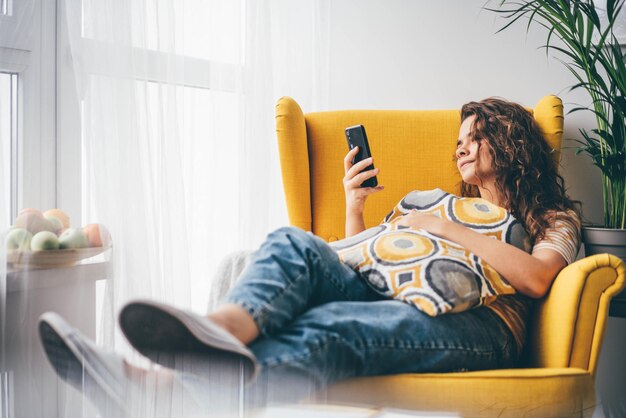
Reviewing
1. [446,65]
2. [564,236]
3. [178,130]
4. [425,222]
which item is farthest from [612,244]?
[178,130]

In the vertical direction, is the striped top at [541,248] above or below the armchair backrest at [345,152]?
below

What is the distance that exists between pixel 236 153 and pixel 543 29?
1.01 m

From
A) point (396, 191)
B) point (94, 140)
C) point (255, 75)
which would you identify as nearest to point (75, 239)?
point (94, 140)

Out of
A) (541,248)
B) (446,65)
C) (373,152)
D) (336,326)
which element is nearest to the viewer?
(336,326)

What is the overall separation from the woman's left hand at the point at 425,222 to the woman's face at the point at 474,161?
0.83ft

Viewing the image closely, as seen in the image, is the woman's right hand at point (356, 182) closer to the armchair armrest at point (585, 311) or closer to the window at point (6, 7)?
the armchair armrest at point (585, 311)

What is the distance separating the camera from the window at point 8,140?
1.02 metres

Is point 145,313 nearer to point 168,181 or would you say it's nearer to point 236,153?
point 168,181

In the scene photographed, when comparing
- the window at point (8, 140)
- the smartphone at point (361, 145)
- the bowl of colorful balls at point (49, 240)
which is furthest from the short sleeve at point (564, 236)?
the window at point (8, 140)

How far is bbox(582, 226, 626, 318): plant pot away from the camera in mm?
1296

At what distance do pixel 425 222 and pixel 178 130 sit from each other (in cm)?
60

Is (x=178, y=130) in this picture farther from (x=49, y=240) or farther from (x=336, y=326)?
(x=336, y=326)

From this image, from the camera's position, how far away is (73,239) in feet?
3.45

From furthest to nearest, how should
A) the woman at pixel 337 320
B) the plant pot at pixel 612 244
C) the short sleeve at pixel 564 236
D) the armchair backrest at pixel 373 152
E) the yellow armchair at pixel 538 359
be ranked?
the armchair backrest at pixel 373 152
the plant pot at pixel 612 244
the short sleeve at pixel 564 236
the yellow armchair at pixel 538 359
the woman at pixel 337 320
